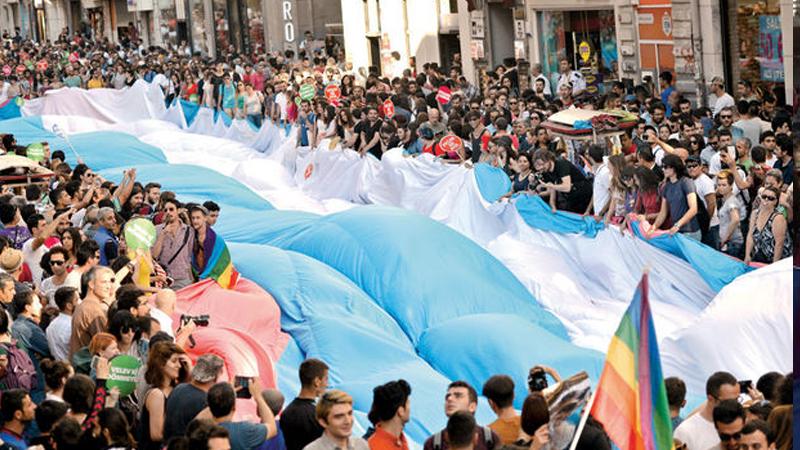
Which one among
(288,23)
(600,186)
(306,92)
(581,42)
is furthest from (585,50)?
(288,23)

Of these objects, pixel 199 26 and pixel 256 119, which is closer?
pixel 256 119

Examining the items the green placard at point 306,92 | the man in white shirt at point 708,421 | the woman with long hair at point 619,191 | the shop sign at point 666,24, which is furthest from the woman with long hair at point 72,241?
the green placard at point 306,92

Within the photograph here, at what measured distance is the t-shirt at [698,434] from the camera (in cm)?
944

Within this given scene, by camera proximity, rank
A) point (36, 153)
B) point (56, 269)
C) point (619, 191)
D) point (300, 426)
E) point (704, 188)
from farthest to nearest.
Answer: point (36, 153) → point (619, 191) → point (704, 188) → point (56, 269) → point (300, 426)

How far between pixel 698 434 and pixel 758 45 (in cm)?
1498

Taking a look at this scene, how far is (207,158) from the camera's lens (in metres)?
27.3

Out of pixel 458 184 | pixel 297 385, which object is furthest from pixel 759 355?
pixel 458 184

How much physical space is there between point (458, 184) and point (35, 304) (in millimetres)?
8082

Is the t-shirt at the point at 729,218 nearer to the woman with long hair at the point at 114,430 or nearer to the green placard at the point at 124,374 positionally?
the green placard at the point at 124,374

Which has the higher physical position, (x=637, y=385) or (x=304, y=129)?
(x=304, y=129)

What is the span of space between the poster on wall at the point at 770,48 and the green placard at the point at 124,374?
1408cm

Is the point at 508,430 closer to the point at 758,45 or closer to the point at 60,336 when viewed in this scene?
the point at 60,336

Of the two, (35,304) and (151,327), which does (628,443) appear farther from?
(35,304)

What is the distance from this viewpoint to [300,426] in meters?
9.68
